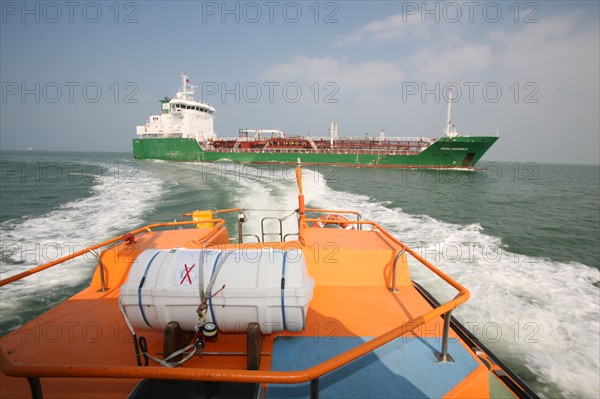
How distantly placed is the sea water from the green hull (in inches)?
752

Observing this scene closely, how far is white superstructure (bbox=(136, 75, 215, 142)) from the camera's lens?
51.7 meters

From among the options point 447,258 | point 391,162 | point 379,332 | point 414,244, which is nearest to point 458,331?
point 379,332

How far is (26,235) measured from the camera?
37.0 feet

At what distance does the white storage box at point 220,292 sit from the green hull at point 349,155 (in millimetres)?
43269

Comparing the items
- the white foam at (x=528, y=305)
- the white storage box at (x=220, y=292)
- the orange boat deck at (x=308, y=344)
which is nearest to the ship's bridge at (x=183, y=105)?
the white foam at (x=528, y=305)

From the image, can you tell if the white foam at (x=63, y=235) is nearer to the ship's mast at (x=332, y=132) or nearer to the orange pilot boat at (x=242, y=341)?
the orange pilot boat at (x=242, y=341)

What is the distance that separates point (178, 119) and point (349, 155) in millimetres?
33091

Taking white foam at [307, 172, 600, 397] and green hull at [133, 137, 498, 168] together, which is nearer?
white foam at [307, 172, 600, 397]

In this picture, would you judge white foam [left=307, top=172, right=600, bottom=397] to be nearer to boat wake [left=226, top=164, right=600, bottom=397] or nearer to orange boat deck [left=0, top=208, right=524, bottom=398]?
boat wake [left=226, top=164, right=600, bottom=397]

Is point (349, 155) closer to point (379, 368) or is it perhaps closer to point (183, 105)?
point (183, 105)

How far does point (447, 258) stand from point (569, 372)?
4.70 m

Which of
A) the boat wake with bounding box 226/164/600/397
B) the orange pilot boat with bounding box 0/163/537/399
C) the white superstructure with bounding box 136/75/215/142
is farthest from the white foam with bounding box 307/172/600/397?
the white superstructure with bounding box 136/75/215/142

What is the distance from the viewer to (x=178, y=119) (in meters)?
52.9

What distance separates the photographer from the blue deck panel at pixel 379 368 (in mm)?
2510
